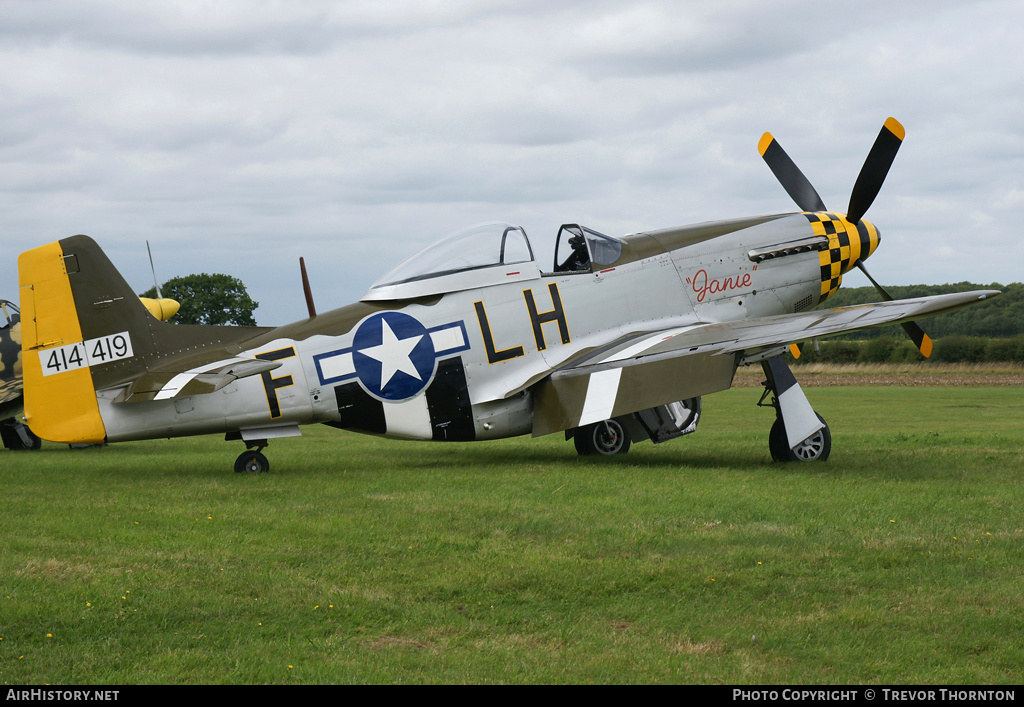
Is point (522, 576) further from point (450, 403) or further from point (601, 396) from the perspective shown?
point (450, 403)

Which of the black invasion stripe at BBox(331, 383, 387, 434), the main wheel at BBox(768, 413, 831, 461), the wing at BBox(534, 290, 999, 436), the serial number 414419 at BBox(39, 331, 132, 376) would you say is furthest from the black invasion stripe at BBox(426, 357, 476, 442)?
the main wheel at BBox(768, 413, 831, 461)

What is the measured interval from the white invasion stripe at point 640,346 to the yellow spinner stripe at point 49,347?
586 cm

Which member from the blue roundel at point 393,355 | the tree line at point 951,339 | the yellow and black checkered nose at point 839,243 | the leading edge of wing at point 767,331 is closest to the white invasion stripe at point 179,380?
the blue roundel at point 393,355

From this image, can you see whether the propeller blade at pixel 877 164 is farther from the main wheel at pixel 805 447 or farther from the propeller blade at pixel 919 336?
the main wheel at pixel 805 447

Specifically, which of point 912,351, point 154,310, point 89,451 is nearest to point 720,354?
point 154,310

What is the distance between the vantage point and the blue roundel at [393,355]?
11.0m

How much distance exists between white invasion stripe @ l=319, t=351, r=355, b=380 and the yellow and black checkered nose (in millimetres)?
6924

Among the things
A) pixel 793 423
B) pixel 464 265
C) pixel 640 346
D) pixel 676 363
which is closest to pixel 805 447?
pixel 793 423

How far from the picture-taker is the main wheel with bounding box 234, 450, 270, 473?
11.1 meters

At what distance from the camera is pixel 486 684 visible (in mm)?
4082

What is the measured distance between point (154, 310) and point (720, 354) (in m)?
10.4

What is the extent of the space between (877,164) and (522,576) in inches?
395

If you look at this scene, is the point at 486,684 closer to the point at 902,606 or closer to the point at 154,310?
the point at 902,606

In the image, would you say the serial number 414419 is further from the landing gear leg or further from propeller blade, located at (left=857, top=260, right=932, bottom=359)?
propeller blade, located at (left=857, top=260, right=932, bottom=359)
